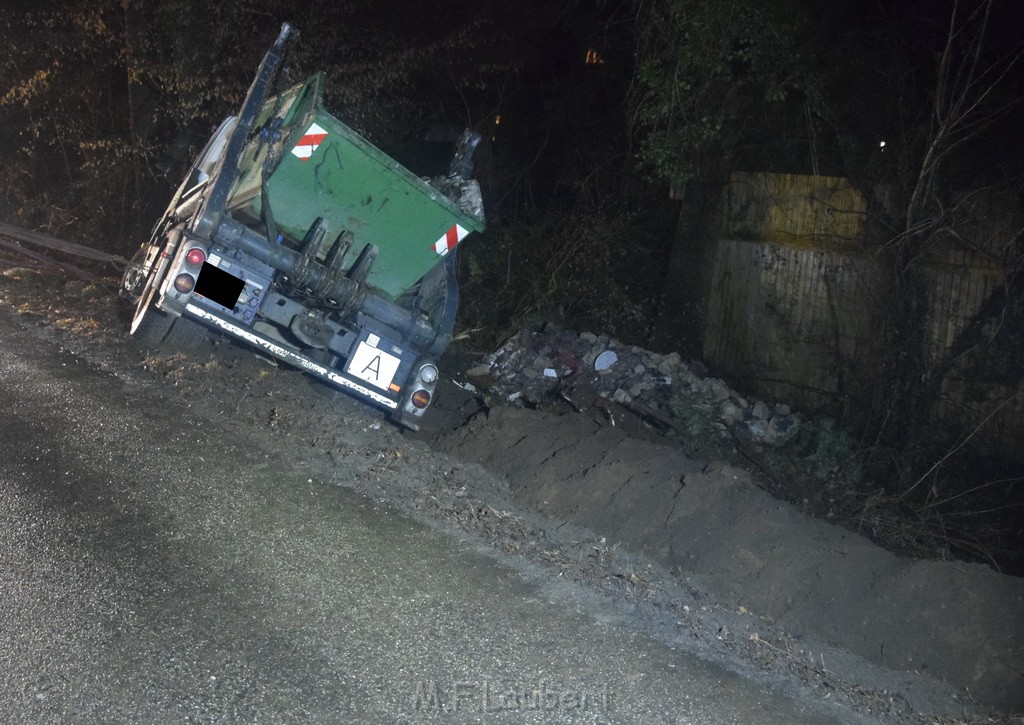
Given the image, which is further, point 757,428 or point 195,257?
→ point 757,428

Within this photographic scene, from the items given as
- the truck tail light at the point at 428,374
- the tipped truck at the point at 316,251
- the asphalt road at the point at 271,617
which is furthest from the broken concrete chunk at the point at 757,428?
the asphalt road at the point at 271,617

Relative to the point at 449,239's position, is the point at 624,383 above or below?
below

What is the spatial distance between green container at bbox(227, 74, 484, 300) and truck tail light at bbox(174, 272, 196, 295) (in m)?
0.64

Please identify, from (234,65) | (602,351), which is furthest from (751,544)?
(234,65)

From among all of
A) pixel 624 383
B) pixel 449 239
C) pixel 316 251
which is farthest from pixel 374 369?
pixel 624 383

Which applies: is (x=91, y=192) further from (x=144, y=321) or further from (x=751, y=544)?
(x=751, y=544)

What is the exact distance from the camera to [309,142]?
233 inches

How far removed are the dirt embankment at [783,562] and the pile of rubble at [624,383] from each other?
2418mm

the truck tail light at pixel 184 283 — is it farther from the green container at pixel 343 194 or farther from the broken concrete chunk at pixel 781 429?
the broken concrete chunk at pixel 781 429

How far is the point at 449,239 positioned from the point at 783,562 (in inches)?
124

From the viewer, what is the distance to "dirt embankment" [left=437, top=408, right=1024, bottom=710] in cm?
498
